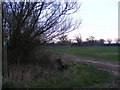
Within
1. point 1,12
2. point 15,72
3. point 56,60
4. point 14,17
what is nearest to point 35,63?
point 56,60

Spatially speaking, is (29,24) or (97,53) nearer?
(29,24)

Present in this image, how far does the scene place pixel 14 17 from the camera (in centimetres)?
659

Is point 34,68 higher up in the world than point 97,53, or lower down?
higher up

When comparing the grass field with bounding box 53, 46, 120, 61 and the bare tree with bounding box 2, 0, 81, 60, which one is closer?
the bare tree with bounding box 2, 0, 81, 60

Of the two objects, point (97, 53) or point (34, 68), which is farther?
point (97, 53)

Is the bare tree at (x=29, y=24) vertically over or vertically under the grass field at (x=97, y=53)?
over

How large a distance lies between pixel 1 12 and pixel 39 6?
84.8 inches

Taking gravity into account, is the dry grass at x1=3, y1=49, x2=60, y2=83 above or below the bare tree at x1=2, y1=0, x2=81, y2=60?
below

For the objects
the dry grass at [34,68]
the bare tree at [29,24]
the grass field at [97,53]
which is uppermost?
the bare tree at [29,24]

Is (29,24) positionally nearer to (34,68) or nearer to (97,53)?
(34,68)

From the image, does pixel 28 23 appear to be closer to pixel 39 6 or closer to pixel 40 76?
pixel 39 6

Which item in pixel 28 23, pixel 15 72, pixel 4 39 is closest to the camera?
pixel 15 72

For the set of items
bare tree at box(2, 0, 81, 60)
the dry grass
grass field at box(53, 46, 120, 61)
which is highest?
bare tree at box(2, 0, 81, 60)

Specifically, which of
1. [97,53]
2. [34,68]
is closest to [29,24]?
[34,68]
